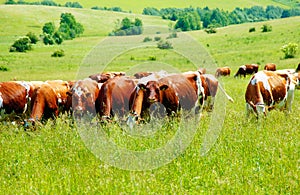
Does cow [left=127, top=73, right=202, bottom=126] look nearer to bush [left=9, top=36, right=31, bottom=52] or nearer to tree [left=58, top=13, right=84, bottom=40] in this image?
bush [left=9, top=36, right=31, bottom=52]

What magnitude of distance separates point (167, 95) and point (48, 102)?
3462mm

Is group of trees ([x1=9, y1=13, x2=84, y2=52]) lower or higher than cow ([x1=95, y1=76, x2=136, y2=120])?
lower

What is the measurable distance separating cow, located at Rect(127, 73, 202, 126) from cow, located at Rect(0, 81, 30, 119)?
14.0 feet

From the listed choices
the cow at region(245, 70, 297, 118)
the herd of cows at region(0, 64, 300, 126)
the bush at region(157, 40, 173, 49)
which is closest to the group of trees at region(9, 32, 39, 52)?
the herd of cows at region(0, 64, 300, 126)

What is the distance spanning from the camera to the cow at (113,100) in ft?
42.1

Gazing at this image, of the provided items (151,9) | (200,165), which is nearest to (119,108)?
(200,165)

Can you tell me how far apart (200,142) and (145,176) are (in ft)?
7.15

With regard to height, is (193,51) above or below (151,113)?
above

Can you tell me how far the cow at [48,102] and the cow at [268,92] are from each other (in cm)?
524

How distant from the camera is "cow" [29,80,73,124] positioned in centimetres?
1276

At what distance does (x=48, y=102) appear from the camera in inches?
529

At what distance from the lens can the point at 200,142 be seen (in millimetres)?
9648

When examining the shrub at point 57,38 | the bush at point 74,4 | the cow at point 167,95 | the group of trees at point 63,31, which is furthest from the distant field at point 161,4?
the cow at point 167,95

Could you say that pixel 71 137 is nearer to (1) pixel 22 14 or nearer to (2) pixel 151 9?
(1) pixel 22 14
